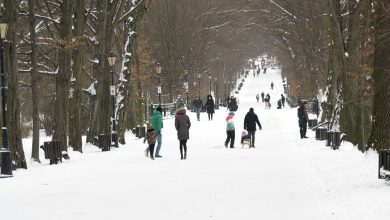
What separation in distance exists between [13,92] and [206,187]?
730cm

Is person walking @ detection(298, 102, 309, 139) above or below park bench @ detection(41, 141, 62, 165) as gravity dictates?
above

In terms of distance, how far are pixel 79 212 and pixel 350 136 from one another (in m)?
15.2

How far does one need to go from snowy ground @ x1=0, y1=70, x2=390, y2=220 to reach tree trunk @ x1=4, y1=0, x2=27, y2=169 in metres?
0.57

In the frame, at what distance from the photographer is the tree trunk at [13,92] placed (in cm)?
1716

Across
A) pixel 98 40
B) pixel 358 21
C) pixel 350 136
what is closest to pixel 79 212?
pixel 358 21

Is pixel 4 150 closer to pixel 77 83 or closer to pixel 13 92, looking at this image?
pixel 13 92

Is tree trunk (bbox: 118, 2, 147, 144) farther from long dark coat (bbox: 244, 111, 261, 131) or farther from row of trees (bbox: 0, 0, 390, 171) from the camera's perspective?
long dark coat (bbox: 244, 111, 261, 131)

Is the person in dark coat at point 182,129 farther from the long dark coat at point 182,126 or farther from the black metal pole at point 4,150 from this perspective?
the black metal pole at point 4,150

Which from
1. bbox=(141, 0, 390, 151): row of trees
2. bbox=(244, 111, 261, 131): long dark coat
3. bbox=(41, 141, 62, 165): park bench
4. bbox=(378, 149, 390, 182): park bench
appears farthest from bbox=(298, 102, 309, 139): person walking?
bbox=(378, 149, 390, 182): park bench

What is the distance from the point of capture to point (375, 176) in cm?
1264

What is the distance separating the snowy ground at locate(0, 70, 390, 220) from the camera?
965 centimetres

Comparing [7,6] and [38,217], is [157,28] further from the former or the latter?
[38,217]

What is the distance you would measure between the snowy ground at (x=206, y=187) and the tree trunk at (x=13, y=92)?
57 cm

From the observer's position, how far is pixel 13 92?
687 inches
